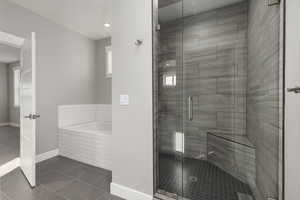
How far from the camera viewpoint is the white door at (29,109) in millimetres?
1838

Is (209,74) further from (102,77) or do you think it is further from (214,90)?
(102,77)

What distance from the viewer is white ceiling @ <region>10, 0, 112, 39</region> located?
2.37m

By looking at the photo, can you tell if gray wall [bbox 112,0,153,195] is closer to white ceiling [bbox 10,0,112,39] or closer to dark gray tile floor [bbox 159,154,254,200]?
dark gray tile floor [bbox 159,154,254,200]

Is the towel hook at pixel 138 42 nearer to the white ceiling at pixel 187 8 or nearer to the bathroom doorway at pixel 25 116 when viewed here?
the white ceiling at pixel 187 8

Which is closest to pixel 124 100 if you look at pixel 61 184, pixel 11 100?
pixel 61 184

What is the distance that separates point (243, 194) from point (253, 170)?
31 centimetres

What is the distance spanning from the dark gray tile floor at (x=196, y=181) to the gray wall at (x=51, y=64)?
2410 millimetres

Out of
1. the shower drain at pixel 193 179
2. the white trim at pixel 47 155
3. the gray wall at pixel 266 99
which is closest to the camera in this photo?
the gray wall at pixel 266 99

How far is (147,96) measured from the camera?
5.16 ft

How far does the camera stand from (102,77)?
3.80 meters

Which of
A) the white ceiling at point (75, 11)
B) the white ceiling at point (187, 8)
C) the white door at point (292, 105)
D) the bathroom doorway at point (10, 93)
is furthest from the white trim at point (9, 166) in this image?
the bathroom doorway at point (10, 93)

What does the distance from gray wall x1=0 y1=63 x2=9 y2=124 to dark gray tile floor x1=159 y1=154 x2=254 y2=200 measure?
7.52 metres

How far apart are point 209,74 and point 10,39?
3.33 metres

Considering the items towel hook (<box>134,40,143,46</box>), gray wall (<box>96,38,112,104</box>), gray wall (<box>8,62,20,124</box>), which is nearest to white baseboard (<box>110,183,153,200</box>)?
towel hook (<box>134,40,143,46</box>)
